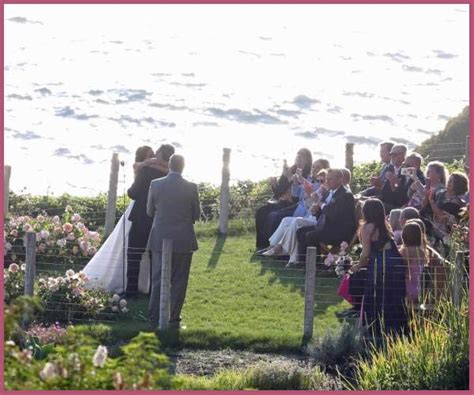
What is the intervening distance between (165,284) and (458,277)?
10.5 ft

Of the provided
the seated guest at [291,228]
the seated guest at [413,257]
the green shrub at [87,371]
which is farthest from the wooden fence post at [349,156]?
the green shrub at [87,371]

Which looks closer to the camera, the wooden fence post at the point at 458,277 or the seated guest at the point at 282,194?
the wooden fence post at the point at 458,277

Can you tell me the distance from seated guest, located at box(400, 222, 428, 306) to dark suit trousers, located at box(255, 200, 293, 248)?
4499mm

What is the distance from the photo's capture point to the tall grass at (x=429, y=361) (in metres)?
13.0

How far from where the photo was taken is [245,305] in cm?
1691

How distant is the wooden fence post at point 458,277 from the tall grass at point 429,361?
58 cm

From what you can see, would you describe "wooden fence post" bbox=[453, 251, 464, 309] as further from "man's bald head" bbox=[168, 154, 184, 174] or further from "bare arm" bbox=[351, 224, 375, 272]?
"man's bald head" bbox=[168, 154, 184, 174]

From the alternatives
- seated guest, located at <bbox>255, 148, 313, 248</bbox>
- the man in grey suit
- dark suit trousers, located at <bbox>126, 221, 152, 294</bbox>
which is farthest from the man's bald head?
seated guest, located at <bbox>255, 148, 313, 248</bbox>

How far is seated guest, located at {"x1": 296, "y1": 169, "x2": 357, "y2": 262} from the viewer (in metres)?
17.8

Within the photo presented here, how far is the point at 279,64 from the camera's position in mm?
61594

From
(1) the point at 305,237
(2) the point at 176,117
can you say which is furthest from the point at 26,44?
(1) the point at 305,237

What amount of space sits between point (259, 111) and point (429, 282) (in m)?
35.0

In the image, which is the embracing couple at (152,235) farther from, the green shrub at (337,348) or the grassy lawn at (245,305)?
the green shrub at (337,348)

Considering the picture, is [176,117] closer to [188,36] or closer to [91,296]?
[188,36]
